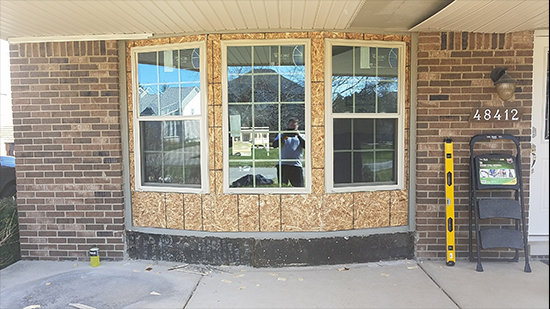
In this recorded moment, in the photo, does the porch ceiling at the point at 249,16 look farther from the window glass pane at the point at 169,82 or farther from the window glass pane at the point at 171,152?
the window glass pane at the point at 171,152

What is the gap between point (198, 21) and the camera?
3.60m

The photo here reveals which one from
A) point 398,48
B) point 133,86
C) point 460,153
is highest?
point 398,48

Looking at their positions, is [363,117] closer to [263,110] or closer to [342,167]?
[342,167]

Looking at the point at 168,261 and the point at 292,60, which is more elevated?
the point at 292,60

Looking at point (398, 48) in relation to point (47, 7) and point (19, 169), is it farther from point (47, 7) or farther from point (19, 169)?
point (19, 169)

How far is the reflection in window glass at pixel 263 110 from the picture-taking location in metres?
3.96

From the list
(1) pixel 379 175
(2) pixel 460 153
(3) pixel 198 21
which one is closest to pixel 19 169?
(3) pixel 198 21

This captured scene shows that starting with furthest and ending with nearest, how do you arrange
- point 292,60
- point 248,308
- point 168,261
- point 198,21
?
point 168,261, point 292,60, point 198,21, point 248,308

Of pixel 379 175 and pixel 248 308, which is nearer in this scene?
pixel 248 308

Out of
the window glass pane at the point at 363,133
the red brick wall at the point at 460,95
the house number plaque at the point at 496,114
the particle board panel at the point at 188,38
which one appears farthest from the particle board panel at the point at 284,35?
the house number plaque at the point at 496,114

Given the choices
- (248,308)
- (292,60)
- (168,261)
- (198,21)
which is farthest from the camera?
(168,261)

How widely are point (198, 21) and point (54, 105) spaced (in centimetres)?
212

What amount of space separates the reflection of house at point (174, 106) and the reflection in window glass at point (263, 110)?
428 millimetres

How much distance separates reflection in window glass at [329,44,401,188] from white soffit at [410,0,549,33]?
1.95ft
